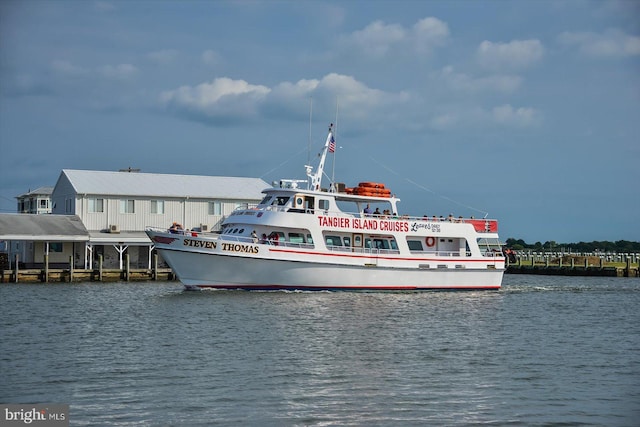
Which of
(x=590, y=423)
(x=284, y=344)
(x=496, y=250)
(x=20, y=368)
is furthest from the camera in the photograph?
(x=496, y=250)

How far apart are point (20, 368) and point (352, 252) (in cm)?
2186

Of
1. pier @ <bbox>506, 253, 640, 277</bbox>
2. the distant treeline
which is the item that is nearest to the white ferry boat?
pier @ <bbox>506, 253, 640, 277</bbox>

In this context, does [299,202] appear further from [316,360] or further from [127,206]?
[127,206]

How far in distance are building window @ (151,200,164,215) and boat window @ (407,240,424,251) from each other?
853 inches

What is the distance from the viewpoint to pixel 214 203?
59.5 m

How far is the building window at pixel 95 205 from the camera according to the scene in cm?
5544

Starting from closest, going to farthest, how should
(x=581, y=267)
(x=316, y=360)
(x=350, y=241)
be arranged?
(x=316, y=360)
(x=350, y=241)
(x=581, y=267)

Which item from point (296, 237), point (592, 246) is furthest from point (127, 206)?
point (592, 246)

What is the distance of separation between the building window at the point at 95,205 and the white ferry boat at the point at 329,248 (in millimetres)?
17704

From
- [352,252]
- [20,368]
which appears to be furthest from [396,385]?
[352,252]

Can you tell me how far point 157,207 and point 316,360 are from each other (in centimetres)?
3777

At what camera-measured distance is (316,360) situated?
21.4 meters

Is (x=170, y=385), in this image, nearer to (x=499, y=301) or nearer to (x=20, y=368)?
(x=20, y=368)

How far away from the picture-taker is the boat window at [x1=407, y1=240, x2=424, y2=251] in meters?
42.0
